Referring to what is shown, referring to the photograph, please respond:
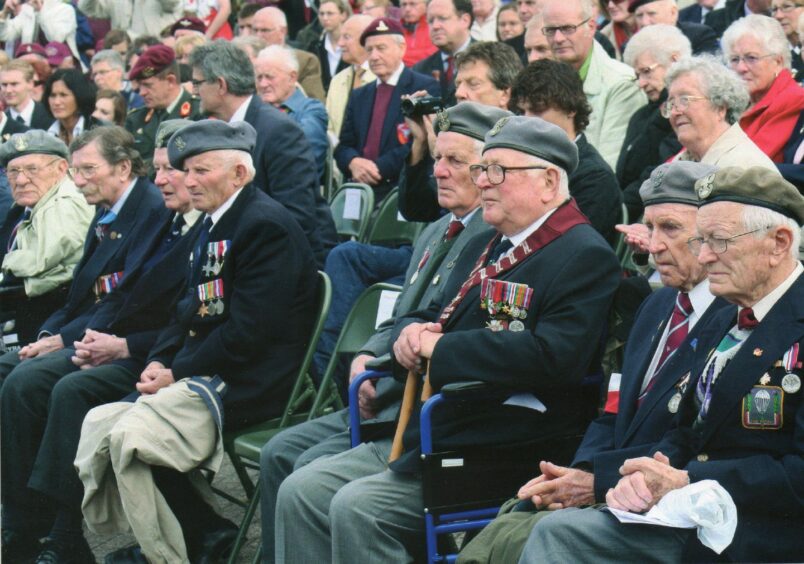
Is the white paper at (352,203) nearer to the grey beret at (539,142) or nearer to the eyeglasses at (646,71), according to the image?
the eyeglasses at (646,71)

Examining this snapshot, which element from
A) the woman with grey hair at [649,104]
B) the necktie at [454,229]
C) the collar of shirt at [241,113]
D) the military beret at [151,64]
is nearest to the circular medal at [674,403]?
the necktie at [454,229]

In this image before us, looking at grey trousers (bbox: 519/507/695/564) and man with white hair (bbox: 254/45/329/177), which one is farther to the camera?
man with white hair (bbox: 254/45/329/177)

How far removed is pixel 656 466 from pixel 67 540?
3.27 meters

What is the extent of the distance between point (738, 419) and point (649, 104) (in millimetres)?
3731

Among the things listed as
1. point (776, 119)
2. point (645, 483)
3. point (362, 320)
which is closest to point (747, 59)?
point (776, 119)

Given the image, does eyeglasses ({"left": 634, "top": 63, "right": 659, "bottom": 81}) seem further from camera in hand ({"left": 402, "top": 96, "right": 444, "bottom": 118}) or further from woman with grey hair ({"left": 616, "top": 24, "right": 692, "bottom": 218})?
camera in hand ({"left": 402, "top": 96, "right": 444, "bottom": 118})

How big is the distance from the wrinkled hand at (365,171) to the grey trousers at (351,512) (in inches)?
153

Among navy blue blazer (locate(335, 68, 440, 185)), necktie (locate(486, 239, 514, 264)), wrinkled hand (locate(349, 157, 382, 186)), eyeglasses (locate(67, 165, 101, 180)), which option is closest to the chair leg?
necktie (locate(486, 239, 514, 264))

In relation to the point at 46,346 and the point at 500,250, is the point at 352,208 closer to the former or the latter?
the point at 46,346

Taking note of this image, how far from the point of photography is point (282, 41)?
12.1m

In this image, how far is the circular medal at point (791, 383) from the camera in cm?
369

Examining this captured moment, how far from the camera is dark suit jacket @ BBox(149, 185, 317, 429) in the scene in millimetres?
5805

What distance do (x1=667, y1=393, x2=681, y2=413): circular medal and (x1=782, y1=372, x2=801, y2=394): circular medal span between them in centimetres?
45

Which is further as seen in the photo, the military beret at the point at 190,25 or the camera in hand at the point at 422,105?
the military beret at the point at 190,25
